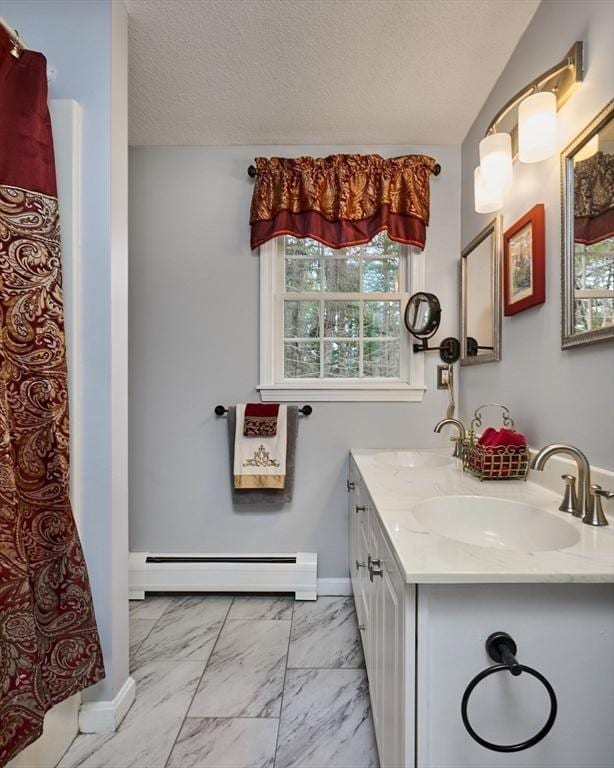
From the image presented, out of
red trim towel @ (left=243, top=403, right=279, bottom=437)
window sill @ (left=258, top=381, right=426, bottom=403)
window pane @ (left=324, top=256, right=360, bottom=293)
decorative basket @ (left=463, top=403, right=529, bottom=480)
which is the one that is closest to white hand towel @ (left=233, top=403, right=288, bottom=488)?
red trim towel @ (left=243, top=403, right=279, bottom=437)

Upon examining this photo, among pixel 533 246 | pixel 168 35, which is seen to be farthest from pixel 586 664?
pixel 168 35

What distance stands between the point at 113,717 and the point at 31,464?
0.90 metres

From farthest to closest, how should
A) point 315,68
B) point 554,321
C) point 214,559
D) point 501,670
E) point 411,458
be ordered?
point 214,559 → point 411,458 → point 315,68 → point 554,321 → point 501,670

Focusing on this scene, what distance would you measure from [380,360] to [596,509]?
133cm

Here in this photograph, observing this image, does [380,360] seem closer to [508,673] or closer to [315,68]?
[315,68]

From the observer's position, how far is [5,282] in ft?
3.48

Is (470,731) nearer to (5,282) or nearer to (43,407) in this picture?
(43,407)

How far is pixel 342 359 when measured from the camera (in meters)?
2.17

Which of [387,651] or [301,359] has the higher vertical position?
[301,359]

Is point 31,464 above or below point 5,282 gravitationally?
below

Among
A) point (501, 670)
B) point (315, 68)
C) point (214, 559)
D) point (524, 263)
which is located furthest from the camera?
point (214, 559)

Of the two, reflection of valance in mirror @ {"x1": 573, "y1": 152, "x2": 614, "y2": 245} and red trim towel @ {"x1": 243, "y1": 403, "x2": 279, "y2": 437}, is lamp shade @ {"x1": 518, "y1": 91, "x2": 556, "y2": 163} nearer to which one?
reflection of valance in mirror @ {"x1": 573, "y1": 152, "x2": 614, "y2": 245}

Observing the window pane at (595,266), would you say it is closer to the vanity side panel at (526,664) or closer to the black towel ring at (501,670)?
the vanity side panel at (526,664)

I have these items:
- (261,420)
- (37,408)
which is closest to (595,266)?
(261,420)
